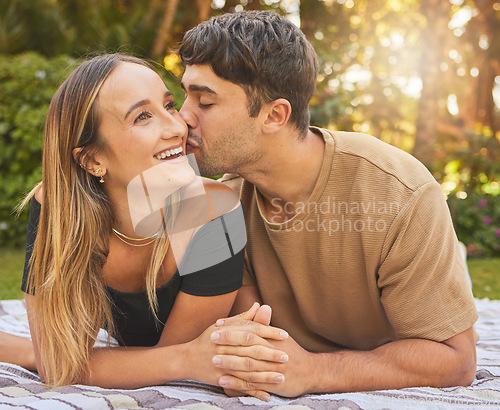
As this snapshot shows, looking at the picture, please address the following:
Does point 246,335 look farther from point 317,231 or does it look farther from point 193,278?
point 317,231

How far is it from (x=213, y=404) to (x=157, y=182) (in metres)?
1.06

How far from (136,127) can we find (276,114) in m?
0.76

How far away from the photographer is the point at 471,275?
21.2 ft

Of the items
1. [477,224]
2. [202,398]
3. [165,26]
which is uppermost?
[165,26]

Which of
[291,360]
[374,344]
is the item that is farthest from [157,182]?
[374,344]

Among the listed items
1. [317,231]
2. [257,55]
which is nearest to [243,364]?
[317,231]

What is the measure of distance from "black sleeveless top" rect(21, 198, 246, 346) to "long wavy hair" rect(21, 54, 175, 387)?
8cm

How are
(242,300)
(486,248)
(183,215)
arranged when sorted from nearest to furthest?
(183,215)
(242,300)
(486,248)

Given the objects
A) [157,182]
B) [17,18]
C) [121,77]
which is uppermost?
[17,18]

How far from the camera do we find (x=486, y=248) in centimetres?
759

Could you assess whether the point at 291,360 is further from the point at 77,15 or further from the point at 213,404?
the point at 77,15

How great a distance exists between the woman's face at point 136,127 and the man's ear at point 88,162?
3 centimetres

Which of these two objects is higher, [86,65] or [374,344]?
[86,65]

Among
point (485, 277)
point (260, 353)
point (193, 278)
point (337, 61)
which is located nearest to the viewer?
point (260, 353)
